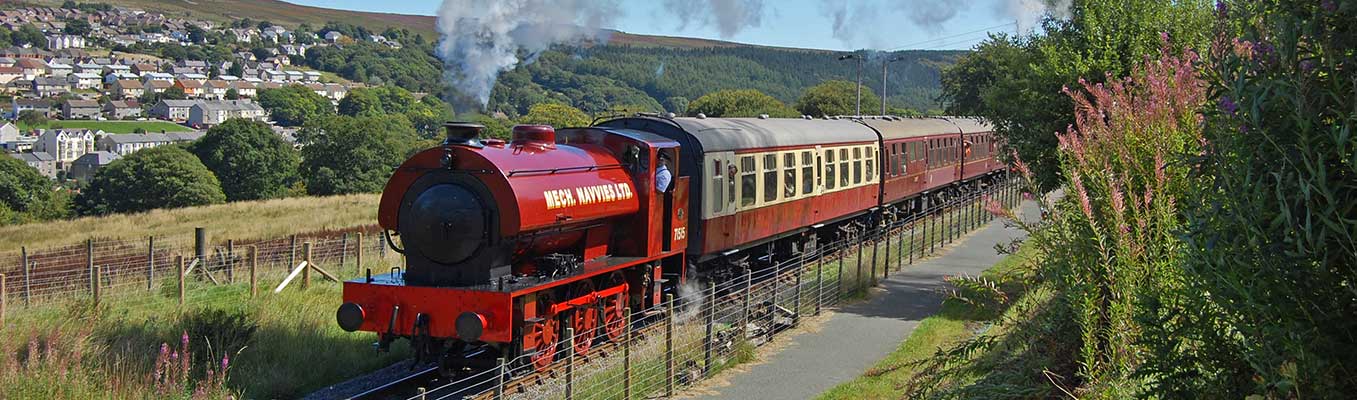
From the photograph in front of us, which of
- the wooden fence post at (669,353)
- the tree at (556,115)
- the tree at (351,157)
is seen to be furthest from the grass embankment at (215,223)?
the wooden fence post at (669,353)

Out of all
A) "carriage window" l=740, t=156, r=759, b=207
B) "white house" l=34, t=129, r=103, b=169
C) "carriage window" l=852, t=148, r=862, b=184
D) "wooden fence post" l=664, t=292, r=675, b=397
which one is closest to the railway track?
"wooden fence post" l=664, t=292, r=675, b=397

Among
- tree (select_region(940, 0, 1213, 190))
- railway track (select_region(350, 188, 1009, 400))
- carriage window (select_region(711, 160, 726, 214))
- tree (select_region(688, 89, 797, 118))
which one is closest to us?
railway track (select_region(350, 188, 1009, 400))

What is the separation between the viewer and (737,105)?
2913 inches

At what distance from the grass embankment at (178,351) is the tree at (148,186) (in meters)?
46.6

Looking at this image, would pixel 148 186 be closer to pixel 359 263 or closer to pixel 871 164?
pixel 359 263

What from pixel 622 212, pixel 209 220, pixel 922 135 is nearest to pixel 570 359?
pixel 622 212

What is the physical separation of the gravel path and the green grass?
13809 cm

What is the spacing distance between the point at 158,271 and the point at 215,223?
63.6 ft

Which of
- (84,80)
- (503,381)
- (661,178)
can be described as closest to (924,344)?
(661,178)

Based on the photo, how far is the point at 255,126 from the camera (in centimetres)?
6919

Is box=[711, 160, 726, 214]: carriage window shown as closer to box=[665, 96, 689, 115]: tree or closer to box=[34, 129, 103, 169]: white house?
box=[665, 96, 689, 115]: tree

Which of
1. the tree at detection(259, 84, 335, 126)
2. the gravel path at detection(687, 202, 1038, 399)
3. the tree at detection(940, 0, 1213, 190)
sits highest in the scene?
the tree at detection(259, 84, 335, 126)

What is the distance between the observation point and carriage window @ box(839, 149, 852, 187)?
2153 centimetres

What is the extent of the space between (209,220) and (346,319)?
1295 inches
